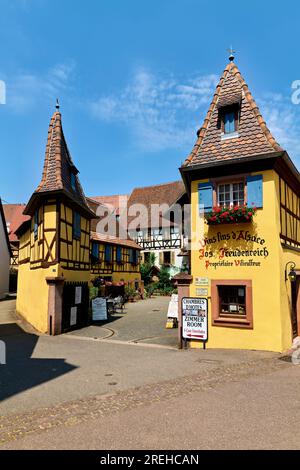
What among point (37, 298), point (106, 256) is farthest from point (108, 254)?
point (37, 298)

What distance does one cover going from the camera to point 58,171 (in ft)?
53.6

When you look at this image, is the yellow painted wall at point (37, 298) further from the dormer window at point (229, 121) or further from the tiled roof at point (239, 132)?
the dormer window at point (229, 121)

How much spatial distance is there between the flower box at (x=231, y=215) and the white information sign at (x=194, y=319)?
2507mm

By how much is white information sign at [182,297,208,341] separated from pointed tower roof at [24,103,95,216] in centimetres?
728

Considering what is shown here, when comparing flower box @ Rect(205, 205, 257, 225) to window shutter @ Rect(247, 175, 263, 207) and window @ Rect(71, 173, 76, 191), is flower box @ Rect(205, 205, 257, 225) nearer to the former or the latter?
window shutter @ Rect(247, 175, 263, 207)

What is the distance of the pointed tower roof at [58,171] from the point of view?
52.1 ft

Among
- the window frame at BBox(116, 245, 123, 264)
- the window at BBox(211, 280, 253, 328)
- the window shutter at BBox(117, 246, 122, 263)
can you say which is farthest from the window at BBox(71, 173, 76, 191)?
the window shutter at BBox(117, 246, 122, 263)

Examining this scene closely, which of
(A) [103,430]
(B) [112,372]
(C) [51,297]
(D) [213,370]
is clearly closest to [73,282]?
(C) [51,297]

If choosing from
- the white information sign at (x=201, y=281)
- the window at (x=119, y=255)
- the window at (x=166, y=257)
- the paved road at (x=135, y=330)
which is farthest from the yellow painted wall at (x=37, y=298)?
the window at (x=166, y=257)

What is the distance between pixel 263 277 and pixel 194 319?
2.44 m

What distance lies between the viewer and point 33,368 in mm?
9117

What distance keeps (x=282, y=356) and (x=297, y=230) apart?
5.53 meters

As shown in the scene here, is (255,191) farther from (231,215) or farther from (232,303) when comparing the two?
(232,303)
